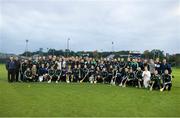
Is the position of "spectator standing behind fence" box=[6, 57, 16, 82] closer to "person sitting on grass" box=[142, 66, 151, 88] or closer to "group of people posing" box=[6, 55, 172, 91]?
"group of people posing" box=[6, 55, 172, 91]

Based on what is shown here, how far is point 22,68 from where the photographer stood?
22016 mm

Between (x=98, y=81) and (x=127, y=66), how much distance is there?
2.65 m

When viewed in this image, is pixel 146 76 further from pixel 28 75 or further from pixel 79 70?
pixel 28 75

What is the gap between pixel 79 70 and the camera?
2228 centimetres

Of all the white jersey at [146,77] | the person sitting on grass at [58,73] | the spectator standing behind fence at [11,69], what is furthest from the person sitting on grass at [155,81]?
the spectator standing behind fence at [11,69]

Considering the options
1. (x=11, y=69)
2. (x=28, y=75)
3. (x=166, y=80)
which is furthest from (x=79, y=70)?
(x=166, y=80)

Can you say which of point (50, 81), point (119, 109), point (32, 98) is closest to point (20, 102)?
point (32, 98)

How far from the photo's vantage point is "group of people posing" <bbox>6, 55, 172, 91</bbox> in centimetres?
2039

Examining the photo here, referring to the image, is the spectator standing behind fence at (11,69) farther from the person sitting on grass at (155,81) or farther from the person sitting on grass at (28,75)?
the person sitting on grass at (155,81)

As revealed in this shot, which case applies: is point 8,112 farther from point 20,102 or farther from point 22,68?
point 22,68

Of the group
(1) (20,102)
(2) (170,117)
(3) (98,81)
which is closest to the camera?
(2) (170,117)

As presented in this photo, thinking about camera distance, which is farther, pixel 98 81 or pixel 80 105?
pixel 98 81

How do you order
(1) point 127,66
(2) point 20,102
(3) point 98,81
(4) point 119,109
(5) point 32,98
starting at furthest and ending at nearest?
(3) point 98,81, (1) point 127,66, (5) point 32,98, (2) point 20,102, (4) point 119,109

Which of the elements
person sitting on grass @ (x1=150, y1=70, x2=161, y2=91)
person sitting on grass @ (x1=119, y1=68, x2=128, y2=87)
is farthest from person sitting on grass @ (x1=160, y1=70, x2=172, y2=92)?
person sitting on grass @ (x1=119, y1=68, x2=128, y2=87)
